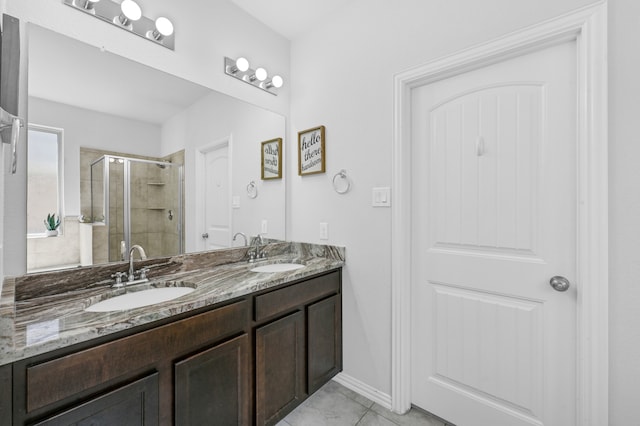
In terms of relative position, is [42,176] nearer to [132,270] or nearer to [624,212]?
[132,270]

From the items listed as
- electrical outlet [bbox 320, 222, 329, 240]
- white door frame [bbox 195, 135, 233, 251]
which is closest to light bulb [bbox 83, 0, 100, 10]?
white door frame [bbox 195, 135, 233, 251]

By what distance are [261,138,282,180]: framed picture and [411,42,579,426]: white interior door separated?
1.03 metres

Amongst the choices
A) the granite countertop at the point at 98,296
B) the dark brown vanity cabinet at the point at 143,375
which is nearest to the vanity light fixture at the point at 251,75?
the granite countertop at the point at 98,296

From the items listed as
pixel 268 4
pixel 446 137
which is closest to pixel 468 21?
pixel 446 137

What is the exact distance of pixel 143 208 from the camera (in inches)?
60.6

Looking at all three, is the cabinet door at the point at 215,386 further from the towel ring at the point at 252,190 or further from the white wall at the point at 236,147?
the towel ring at the point at 252,190

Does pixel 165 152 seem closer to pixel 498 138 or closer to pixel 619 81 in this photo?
pixel 498 138

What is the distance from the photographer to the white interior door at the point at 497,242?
1.28m

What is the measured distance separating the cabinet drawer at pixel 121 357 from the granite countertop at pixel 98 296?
6 cm

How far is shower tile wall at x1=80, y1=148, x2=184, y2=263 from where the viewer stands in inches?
53.4

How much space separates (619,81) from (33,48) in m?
2.38

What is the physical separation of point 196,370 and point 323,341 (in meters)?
0.86

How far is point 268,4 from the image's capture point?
1.92 metres

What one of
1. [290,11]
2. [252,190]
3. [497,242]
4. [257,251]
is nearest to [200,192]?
[252,190]
